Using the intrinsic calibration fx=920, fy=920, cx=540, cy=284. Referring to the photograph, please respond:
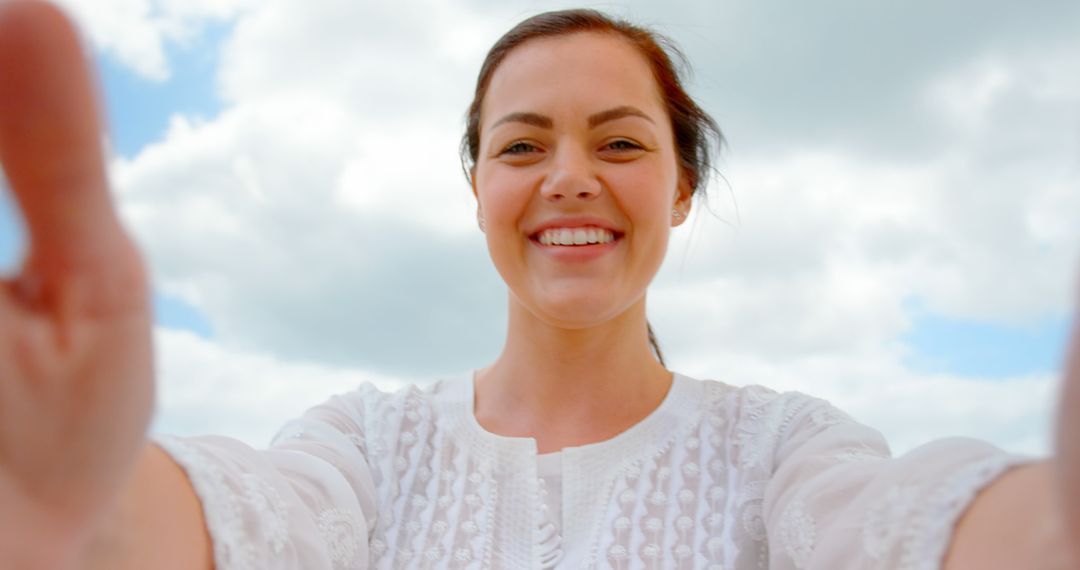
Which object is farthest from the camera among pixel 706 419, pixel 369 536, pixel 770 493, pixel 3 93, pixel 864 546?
pixel 706 419

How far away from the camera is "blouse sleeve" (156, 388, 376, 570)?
3.80ft

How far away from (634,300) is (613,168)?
0.92 ft

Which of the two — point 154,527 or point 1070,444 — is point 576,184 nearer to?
point 154,527

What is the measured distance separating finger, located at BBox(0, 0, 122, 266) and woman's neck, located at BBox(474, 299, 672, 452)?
3.90 feet

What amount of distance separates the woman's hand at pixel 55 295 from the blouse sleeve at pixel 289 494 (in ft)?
1.16

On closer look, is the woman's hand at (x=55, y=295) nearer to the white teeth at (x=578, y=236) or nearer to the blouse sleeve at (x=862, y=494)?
the blouse sleeve at (x=862, y=494)

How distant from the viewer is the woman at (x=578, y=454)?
1095mm

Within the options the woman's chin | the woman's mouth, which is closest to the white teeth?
the woman's mouth

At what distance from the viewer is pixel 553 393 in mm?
1892

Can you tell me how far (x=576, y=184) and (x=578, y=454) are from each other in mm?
521

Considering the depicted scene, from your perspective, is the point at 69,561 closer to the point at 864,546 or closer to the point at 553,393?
the point at 864,546

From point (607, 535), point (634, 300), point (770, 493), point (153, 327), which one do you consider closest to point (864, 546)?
point (770, 493)

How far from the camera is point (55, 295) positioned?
30.5 inches

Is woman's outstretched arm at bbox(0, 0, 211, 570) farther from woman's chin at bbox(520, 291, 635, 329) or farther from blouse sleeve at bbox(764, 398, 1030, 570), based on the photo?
woman's chin at bbox(520, 291, 635, 329)
